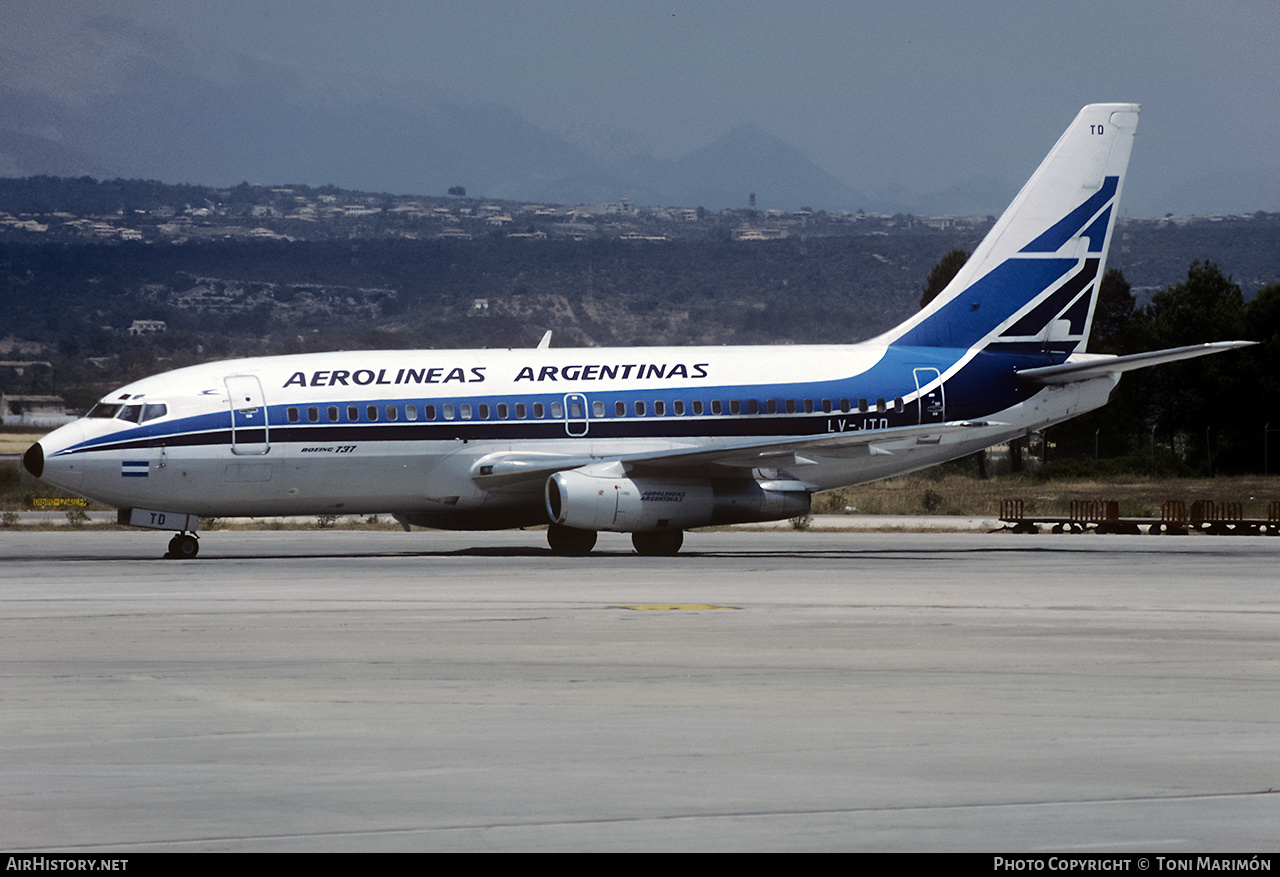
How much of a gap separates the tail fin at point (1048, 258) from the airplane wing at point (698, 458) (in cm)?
409

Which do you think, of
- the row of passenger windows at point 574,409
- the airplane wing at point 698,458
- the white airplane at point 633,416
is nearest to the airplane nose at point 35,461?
the white airplane at point 633,416

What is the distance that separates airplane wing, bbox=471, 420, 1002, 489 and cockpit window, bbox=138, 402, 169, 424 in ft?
20.4

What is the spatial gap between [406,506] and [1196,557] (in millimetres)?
16157

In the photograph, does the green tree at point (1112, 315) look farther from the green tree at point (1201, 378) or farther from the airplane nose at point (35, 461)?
the airplane nose at point (35, 461)

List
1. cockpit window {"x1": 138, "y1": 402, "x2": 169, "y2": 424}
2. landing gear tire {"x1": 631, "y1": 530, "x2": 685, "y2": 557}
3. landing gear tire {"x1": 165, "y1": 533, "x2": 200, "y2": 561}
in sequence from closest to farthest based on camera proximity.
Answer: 1. cockpit window {"x1": 138, "y1": 402, "x2": 169, "y2": 424}
2. landing gear tire {"x1": 165, "y1": 533, "x2": 200, "y2": 561}
3. landing gear tire {"x1": 631, "y1": 530, "x2": 685, "y2": 557}

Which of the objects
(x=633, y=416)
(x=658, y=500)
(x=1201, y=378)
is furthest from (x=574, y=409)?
(x=1201, y=378)

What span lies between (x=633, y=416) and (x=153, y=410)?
383 inches

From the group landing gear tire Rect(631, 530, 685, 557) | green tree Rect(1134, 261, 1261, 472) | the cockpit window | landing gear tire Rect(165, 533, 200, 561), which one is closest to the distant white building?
green tree Rect(1134, 261, 1261, 472)

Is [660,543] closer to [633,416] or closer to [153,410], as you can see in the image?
[633,416]

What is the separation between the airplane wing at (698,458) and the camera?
31.8m

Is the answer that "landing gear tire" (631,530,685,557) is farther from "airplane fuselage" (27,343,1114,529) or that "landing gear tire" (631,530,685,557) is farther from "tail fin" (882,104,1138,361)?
"tail fin" (882,104,1138,361)

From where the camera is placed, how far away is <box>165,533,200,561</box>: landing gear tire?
31.6 m

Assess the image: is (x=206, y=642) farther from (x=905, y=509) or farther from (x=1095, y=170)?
(x=905, y=509)

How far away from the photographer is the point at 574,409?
109 feet
